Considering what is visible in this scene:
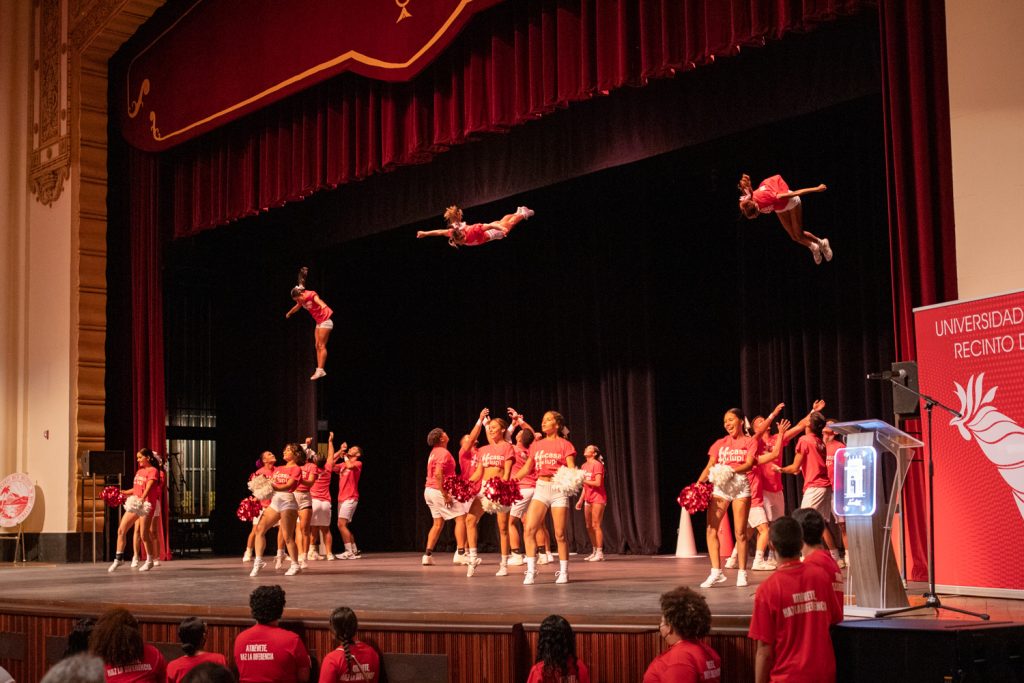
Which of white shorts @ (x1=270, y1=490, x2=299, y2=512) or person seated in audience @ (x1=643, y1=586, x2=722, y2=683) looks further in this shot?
white shorts @ (x1=270, y1=490, x2=299, y2=512)

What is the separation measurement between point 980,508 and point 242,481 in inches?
532

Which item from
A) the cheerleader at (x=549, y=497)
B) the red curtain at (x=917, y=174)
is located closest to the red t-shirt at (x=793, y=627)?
the red curtain at (x=917, y=174)

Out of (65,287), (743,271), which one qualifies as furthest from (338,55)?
(65,287)

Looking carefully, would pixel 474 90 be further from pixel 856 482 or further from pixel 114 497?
pixel 114 497

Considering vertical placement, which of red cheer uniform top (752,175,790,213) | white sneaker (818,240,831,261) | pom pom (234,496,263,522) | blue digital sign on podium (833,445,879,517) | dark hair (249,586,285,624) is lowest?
dark hair (249,586,285,624)

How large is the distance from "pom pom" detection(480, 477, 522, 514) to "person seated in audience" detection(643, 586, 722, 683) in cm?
527

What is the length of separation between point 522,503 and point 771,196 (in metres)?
3.83

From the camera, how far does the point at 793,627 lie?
4738mm

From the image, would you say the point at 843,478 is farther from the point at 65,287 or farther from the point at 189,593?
the point at 65,287

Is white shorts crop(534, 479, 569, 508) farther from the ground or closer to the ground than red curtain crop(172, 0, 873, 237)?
closer to the ground

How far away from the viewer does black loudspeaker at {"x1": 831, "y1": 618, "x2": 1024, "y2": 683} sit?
4.71 meters

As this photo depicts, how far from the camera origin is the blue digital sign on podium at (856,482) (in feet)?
19.6

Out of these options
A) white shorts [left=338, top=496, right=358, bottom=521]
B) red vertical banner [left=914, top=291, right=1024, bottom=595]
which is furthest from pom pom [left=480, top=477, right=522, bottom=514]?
white shorts [left=338, top=496, right=358, bottom=521]

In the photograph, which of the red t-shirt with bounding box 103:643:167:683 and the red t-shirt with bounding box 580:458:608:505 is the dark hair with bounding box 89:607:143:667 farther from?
the red t-shirt with bounding box 580:458:608:505
